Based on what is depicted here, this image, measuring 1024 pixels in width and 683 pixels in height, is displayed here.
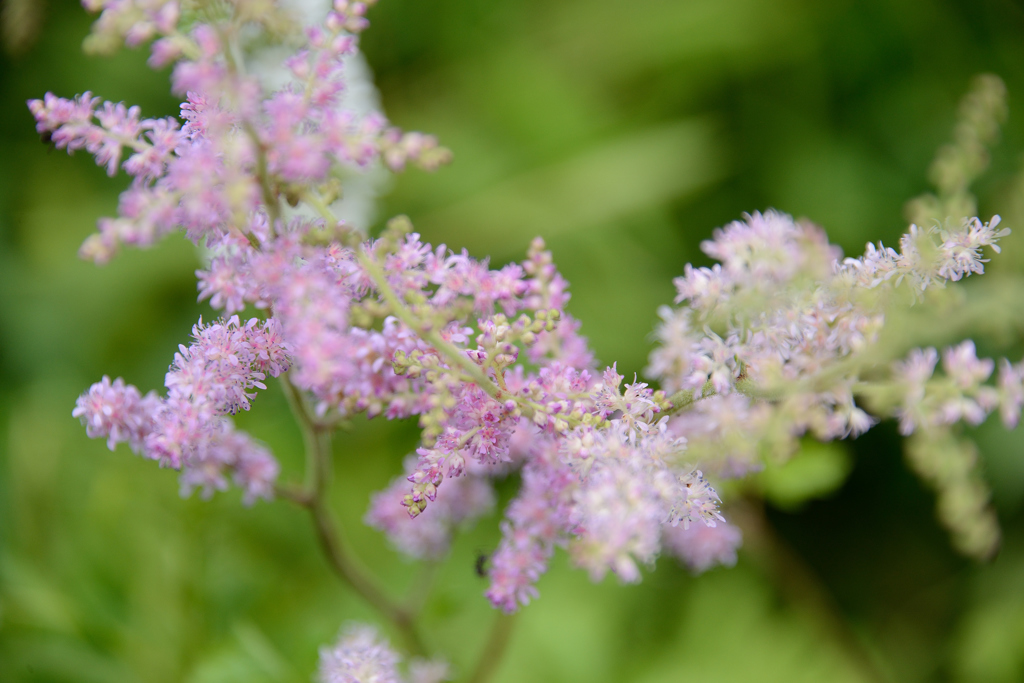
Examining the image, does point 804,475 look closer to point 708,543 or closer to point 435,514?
point 708,543

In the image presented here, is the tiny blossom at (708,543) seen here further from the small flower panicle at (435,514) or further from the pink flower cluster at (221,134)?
the pink flower cluster at (221,134)

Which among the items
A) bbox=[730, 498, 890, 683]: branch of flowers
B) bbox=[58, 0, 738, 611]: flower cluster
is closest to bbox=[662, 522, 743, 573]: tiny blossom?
bbox=[730, 498, 890, 683]: branch of flowers

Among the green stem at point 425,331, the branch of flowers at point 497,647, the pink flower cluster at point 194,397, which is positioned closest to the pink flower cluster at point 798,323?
the green stem at point 425,331

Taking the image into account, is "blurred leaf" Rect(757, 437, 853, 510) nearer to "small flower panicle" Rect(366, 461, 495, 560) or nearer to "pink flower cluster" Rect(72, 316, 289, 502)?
"small flower panicle" Rect(366, 461, 495, 560)

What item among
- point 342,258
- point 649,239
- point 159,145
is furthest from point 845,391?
point 649,239


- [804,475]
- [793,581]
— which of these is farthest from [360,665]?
[793,581]

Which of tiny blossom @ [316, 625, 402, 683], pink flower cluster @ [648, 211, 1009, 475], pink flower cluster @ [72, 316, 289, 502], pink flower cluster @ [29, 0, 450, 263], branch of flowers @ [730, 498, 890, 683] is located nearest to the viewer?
pink flower cluster @ [29, 0, 450, 263]

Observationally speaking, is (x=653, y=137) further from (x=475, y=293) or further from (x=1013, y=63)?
(x=475, y=293)
